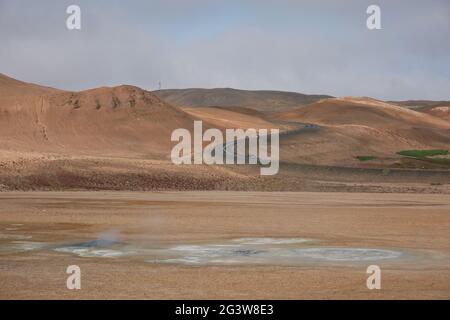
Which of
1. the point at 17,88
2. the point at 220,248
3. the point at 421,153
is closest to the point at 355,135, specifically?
the point at 421,153

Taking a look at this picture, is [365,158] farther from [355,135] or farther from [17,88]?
[17,88]

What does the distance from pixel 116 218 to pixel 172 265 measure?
33.8 ft

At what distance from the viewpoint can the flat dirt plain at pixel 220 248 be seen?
49.5 feet

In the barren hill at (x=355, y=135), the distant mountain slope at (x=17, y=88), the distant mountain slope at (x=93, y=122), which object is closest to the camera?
the distant mountain slope at (x=93, y=122)

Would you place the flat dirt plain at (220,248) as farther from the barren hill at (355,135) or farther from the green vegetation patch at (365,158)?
the barren hill at (355,135)

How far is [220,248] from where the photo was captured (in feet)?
67.2

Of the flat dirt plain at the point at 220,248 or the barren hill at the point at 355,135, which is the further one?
the barren hill at the point at 355,135

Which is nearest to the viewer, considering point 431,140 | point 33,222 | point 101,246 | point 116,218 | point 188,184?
point 101,246

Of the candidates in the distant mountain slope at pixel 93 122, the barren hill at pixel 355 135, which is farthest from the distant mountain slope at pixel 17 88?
the barren hill at pixel 355 135

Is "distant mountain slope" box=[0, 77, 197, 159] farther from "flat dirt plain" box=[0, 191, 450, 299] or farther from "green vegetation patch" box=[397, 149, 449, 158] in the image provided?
"flat dirt plain" box=[0, 191, 450, 299]

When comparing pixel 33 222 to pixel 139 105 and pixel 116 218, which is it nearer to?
pixel 116 218

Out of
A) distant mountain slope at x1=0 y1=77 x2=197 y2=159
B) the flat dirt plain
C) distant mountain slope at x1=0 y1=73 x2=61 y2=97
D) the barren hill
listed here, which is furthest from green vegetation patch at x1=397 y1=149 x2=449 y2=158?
the flat dirt plain
